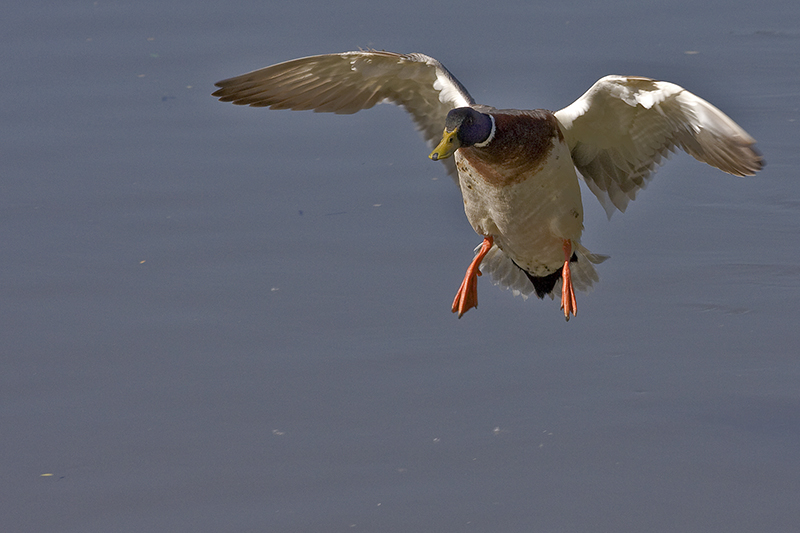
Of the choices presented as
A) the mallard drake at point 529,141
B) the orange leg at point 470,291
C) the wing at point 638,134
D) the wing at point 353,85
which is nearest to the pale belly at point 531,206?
the mallard drake at point 529,141

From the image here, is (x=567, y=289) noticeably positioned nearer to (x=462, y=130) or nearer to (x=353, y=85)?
(x=462, y=130)

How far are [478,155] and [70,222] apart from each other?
144 inches

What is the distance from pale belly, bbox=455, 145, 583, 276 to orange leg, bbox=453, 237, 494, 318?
116 millimetres

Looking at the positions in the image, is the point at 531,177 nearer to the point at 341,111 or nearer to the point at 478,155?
the point at 478,155

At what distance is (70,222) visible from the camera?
8461 millimetres

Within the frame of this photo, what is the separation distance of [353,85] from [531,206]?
49.6 inches

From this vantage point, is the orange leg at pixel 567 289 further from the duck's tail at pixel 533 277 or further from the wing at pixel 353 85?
the wing at pixel 353 85

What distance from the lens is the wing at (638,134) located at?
5500 millimetres

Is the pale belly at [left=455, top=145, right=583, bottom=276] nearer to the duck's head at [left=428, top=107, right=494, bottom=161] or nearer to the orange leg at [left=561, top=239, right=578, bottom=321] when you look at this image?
the orange leg at [left=561, top=239, right=578, bottom=321]

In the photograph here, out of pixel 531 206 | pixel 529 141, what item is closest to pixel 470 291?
pixel 531 206

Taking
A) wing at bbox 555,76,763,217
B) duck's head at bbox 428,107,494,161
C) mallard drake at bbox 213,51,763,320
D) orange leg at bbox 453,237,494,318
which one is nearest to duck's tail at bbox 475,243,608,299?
mallard drake at bbox 213,51,763,320

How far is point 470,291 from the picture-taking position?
21.7 ft

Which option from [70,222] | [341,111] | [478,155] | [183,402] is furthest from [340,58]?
[70,222]

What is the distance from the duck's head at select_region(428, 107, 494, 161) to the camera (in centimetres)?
562
